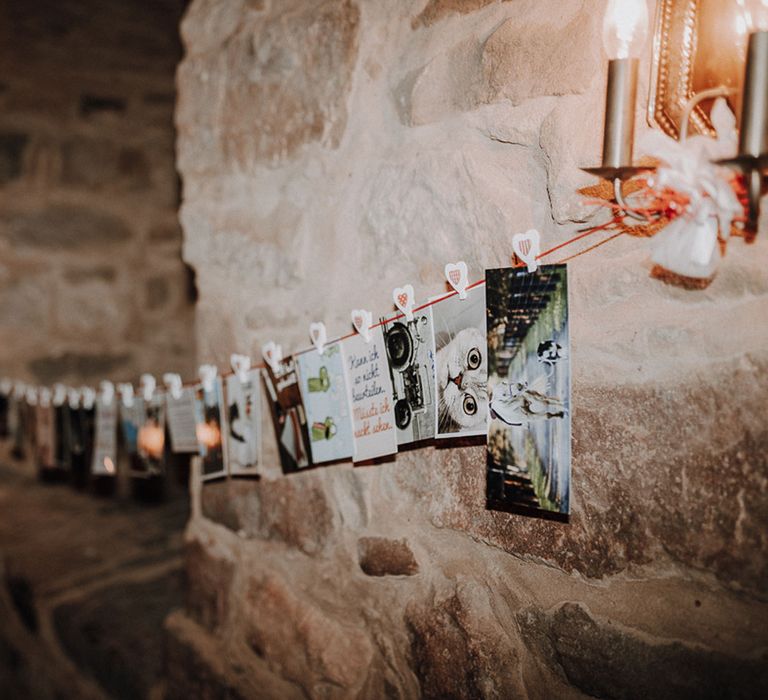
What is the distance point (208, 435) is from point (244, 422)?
112 millimetres

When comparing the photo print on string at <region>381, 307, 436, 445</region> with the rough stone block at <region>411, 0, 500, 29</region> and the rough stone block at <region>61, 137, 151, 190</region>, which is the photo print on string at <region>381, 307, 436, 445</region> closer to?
the rough stone block at <region>411, 0, 500, 29</region>

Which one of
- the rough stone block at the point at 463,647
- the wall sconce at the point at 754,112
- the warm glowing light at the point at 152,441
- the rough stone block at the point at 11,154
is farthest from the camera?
the rough stone block at the point at 11,154

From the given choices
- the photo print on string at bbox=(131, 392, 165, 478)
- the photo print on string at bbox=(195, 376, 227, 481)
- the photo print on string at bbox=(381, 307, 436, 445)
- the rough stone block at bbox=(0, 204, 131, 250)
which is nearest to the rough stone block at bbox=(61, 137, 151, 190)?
the rough stone block at bbox=(0, 204, 131, 250)

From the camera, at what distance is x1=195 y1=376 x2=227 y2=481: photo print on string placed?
48.4 inches

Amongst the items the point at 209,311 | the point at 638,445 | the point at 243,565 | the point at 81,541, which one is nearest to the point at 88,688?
the point at 81,541

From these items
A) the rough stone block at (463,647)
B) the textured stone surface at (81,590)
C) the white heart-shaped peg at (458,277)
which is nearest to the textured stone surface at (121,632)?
the textured stone surface at (81,590)

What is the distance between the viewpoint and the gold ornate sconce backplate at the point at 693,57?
0.60 metres

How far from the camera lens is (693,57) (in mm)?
630

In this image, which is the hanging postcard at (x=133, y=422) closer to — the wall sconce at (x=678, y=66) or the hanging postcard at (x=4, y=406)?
the hanging postcard at (x=4, y=406)

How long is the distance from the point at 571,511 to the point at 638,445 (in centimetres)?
12

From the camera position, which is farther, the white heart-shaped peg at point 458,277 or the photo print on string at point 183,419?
the photo print on string at point 183,419

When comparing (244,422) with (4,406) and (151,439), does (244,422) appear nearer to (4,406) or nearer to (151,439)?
(151,439)

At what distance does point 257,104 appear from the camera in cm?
117

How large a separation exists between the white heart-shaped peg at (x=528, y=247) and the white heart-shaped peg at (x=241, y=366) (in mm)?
594
